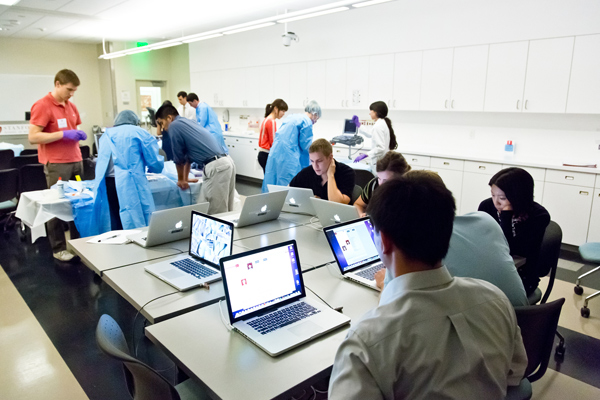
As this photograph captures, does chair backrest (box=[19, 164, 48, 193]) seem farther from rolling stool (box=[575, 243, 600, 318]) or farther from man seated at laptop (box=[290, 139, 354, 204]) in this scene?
rolling stool (box=[575, 243, 600, 318])

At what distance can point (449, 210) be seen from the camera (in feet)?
3.05

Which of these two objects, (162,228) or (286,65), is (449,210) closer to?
(162,228)

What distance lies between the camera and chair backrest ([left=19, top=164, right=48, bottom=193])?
182 inches

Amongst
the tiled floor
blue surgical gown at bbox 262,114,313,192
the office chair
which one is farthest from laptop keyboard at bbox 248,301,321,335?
blue surgical gown at bbox 262,114,313,192

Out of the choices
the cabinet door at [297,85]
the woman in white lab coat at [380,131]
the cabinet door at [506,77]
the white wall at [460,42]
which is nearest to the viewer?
the white wall at [460,42]

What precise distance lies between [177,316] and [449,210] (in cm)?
116

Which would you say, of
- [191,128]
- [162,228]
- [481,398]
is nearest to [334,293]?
[481,398]

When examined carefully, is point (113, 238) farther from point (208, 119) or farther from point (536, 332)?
point (208, 119)

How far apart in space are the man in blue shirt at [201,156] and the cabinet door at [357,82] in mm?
3001

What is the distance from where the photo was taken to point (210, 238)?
2.11 meters

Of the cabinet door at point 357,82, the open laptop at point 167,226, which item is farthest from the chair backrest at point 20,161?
the cabinet door at point 357,82

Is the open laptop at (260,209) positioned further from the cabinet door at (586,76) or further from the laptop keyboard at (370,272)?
the cabinet door at (586,76)

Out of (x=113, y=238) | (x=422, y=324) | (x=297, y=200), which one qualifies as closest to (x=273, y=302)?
(x=422, y=324)

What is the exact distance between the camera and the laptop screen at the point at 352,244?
1980mm
